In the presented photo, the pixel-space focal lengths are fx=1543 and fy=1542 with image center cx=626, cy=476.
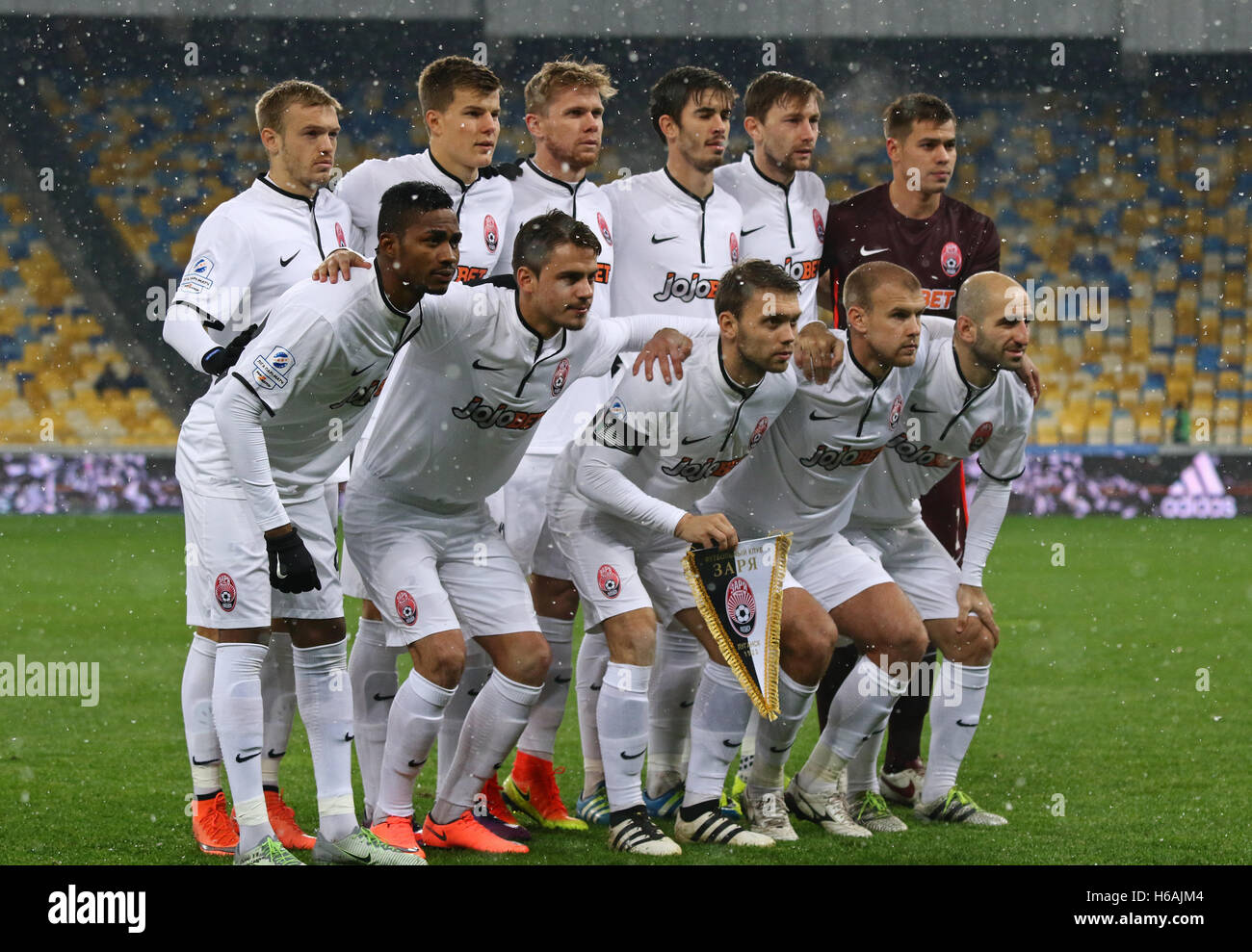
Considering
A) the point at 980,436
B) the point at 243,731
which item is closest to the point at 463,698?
the point at 243,731

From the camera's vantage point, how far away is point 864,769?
16.9 ft

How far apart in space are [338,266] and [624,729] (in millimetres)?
1591

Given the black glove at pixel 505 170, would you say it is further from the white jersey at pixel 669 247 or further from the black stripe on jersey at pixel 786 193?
the black stripe on jersey at pixel 786 193

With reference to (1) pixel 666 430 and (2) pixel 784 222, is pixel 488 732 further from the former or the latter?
(2) pixel 784 222

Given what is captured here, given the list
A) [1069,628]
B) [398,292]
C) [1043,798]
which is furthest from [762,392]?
[1069,628]

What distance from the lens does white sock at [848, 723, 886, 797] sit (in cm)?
509

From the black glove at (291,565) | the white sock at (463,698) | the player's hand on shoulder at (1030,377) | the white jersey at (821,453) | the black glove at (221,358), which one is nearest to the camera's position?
the black glove at (291,565)

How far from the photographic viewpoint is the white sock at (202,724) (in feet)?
15.0

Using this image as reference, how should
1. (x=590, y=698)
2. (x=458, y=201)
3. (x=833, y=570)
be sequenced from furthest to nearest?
(x=590, y=698) < (x=458, y=201) < (x=833, y=570)

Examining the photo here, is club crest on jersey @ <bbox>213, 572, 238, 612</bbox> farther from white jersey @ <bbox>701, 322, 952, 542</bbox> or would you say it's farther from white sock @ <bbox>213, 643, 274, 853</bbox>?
white jersey @ <bbox>701, 322, 952, 542</bbox>

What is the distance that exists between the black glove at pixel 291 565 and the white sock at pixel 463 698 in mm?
1145

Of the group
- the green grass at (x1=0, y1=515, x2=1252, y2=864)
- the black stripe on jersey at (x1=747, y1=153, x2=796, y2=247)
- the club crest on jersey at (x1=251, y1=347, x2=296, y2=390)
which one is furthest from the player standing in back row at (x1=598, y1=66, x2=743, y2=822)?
the club crest on jersey at (x1=251, y1=347, x2=296, y2=390)

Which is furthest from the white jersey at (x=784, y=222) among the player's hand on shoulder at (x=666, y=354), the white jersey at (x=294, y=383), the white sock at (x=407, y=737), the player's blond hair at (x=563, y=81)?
the white sock at (x=407, y=737)

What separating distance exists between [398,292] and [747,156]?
224 centimetres
